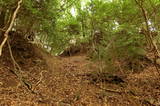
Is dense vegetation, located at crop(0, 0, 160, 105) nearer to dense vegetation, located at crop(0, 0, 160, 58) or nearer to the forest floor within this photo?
dense vegetation, located at crop(0, 0, 160, 58)

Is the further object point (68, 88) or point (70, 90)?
point (68, 88)

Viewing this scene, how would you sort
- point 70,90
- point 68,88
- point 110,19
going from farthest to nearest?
point 110,19 → point 68,88 → point 70,90

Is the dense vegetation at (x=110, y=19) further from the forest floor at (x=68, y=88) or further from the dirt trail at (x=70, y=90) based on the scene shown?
the dirt trail at (x=70, y=90)

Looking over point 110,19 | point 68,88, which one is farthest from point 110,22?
point 68,88

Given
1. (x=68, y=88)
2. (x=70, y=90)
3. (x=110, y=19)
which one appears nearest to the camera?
(x=70, y=90)

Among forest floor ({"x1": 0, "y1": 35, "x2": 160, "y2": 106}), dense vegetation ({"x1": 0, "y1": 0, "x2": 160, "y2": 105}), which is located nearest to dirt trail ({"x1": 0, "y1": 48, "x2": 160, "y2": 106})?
forest floor ({"x1": 0, "y1": 35, "x2": 160, "y2": 106})

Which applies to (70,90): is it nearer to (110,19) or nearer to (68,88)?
(68,88)

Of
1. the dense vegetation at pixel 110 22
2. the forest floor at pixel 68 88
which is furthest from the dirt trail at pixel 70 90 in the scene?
the dense vegetation at pixel 110 22

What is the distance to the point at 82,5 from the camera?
11.1 m

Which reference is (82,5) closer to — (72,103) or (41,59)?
(41,59)

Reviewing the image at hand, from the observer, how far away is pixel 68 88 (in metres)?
7.47

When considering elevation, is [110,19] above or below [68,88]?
above

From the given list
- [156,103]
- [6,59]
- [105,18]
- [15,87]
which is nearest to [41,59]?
[6,59]

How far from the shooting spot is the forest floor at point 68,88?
230 inches
